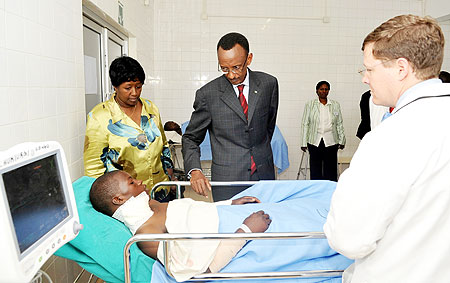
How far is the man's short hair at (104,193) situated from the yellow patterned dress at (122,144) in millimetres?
370

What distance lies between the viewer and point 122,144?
2.41 meters

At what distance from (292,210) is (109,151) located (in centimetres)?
120

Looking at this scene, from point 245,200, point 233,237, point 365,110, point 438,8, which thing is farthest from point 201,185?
point 438,8

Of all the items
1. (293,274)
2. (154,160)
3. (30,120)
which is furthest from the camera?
(154,160)

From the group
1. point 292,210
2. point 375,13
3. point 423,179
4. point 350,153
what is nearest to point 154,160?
point 292,210

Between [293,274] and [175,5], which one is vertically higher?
[175,5]

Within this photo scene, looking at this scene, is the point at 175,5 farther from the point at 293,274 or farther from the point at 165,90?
the point at 293,274

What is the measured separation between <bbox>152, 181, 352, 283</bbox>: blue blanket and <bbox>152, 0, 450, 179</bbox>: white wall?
4.23 meters

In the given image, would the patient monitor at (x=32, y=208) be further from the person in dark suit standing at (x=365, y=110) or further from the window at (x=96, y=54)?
the person in dark suit standing at (x=365, y=110)

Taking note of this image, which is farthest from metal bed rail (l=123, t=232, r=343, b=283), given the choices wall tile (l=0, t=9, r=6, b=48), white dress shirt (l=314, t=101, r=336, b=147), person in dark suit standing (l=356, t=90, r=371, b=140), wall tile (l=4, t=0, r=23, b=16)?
white dress shirt (l=314, t=101, r=336, b=147)

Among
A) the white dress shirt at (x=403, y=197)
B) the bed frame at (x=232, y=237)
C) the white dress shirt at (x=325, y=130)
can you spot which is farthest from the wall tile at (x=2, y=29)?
the white dress shirt at (x=325, y=130)

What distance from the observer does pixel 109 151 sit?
2400 mm

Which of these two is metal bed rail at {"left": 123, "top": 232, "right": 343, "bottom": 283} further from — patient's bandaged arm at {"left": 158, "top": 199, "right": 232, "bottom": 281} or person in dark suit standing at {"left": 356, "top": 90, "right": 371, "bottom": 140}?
person in dark suit standing at {"left": 356, "top": 90, "right": 371, "bottom": 140}

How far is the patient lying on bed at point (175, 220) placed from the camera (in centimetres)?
156
